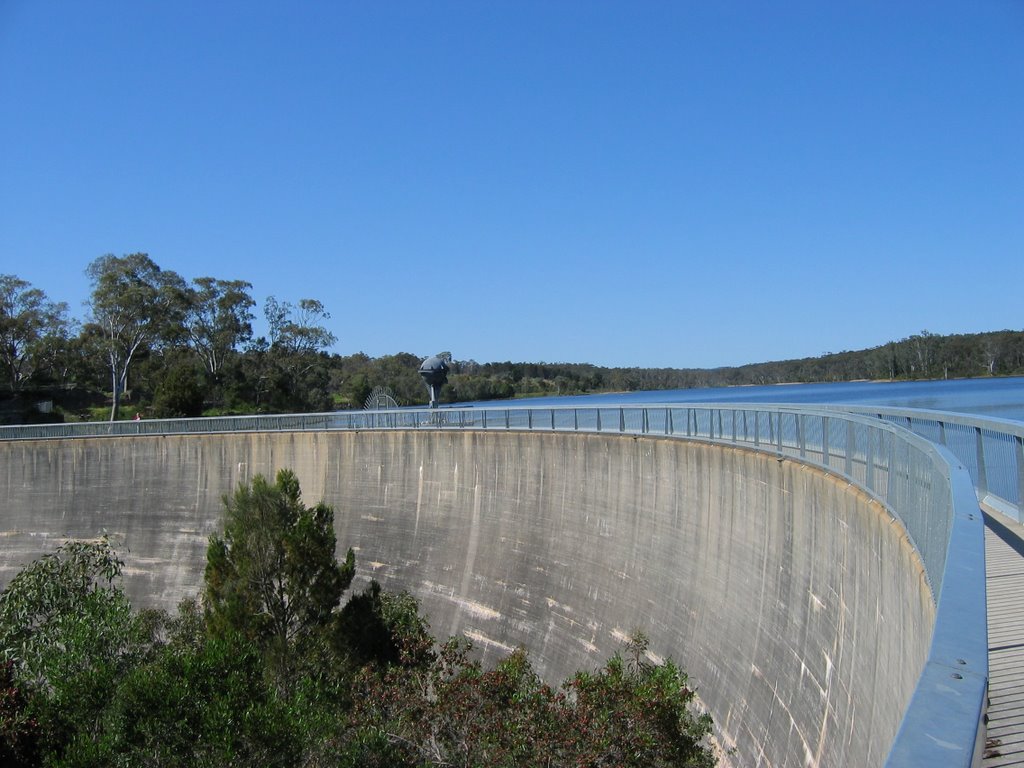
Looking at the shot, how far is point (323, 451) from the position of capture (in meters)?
30.4

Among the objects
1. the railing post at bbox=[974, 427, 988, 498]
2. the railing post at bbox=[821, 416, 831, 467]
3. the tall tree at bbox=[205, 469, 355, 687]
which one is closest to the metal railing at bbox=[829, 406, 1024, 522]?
the railing post at bbox=[974, 427, 988, 498]

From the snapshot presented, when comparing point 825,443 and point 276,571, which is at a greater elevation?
point 825,443

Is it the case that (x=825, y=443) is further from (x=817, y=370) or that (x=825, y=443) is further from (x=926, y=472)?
(x=817, y=370)

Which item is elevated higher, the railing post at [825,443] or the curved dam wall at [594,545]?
the railing post at [825,443]

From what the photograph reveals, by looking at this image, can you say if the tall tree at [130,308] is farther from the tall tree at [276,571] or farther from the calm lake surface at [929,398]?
the tall tree at [276,571]

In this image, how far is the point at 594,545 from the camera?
20.1m

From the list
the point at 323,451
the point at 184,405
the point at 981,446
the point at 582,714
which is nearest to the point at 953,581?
the point at 981,446

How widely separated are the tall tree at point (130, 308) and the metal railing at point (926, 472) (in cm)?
4020

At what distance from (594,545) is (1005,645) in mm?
15539

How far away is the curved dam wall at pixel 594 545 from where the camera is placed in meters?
9.48

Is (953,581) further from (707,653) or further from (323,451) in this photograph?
(323,451)

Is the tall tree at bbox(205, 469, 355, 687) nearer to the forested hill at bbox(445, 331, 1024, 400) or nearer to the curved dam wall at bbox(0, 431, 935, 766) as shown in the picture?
the curved dam wall at bbox(0, 431, 935, 766)

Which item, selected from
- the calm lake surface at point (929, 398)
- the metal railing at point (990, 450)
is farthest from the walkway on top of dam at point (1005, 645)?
the calm lake surface at point (929, 398)

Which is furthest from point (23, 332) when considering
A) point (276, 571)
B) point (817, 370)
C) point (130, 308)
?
point (817, 370)
